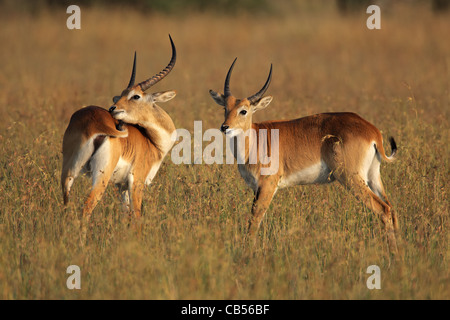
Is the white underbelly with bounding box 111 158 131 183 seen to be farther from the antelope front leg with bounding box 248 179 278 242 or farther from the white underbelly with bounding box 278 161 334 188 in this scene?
the white underbelly with bounding box 278 161 334 188

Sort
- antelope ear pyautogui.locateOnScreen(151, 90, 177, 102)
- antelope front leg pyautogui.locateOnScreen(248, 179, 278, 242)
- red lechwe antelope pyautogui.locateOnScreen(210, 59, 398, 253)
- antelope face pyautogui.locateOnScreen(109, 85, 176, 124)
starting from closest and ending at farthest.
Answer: antelope front leg pyautogui.locateOnScreen(248, 179, 278, 242)
red lechwe antelope pyautogui.locateOnScreen(210, 59, 398, 253)
antelope face pyautogui.locateOnScreen(109, 85, 176, 124)
antelope ear pyautogui.locateOnScreen(151, 90, 177, 102)

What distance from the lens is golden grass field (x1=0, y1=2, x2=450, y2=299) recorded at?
4.68 metres

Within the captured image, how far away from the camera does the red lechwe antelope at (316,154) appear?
605 cm

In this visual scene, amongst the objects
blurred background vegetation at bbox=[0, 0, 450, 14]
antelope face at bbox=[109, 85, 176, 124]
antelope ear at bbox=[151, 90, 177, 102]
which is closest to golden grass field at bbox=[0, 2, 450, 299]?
antelope face at bbox=[109, 85, 176, 124]

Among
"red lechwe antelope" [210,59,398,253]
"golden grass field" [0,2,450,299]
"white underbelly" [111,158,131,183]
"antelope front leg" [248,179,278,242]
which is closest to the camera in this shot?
"golden grass field" [0,2,450,299]

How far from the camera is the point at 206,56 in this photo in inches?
639

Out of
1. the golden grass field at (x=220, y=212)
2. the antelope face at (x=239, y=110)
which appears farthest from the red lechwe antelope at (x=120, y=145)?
the antelope face at (x=239, y=110)

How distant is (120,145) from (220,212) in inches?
44.8

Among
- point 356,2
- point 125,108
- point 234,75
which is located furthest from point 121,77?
point 356,2

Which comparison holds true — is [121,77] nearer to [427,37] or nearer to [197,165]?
[197,165]

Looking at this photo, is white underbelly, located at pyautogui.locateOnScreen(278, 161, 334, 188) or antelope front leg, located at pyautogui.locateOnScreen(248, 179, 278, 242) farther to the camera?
white underbelly, located at pyautogui.locateOnScreen(278, 161, 334, 188)

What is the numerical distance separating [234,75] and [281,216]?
8.53 metres

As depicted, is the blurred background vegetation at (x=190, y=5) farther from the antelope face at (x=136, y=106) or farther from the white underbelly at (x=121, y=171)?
the white underbelly at (x=121, y=171)

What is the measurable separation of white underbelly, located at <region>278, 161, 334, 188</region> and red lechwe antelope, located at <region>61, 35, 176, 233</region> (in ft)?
4.45
